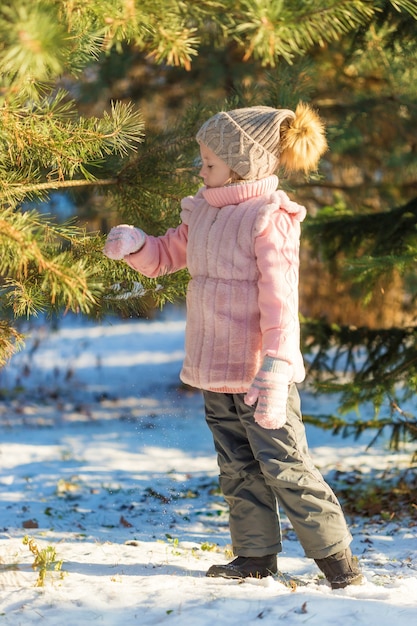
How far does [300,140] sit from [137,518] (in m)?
2.42

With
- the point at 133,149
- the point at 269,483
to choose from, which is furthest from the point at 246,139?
the point at 269,483

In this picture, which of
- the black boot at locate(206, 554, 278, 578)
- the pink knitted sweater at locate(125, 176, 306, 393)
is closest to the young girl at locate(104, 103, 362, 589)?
the pink knitted sweater at locate(125, 176, 306, 393)

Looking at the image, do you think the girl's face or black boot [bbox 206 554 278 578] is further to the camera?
black boot [bbox 206 554 278 578]

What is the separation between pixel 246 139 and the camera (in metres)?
2.78

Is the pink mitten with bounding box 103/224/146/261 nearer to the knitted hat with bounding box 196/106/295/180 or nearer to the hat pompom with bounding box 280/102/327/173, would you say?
the knitted hat with bounding box 196/106/295/180

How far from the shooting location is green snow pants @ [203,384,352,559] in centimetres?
283

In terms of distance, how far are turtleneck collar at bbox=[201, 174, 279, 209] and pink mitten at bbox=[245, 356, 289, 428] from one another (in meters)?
0.60

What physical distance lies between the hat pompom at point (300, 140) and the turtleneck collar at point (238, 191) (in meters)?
0.11

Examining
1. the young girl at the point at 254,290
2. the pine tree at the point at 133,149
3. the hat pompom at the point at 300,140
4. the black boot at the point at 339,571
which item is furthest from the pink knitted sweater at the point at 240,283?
the black boot at the point at 339,571

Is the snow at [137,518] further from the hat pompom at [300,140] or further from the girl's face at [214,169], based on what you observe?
the hat pompom at [300,140]

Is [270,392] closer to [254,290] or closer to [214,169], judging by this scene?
[254,290]

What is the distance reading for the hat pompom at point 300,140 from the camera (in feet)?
9.40

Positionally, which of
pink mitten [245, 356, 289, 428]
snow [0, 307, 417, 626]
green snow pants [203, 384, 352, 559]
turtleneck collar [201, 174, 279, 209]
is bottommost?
snow [0, 307, 417, 626]

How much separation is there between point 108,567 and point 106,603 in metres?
0.54
